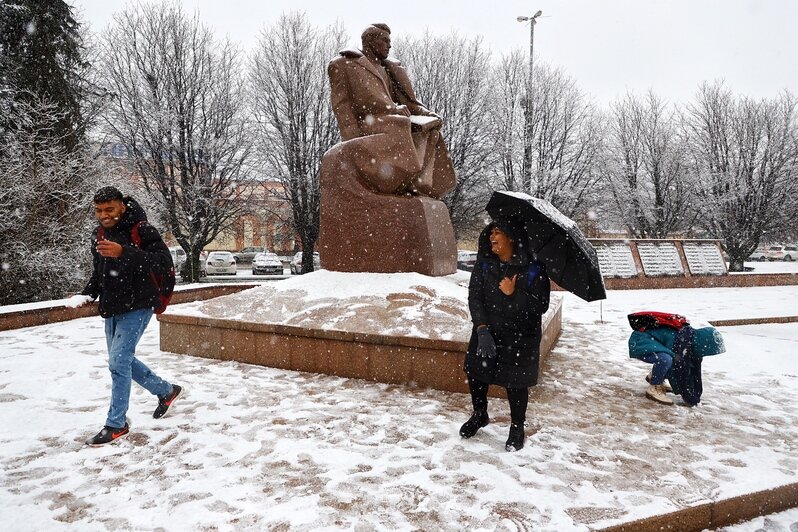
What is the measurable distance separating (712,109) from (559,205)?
9.10 m

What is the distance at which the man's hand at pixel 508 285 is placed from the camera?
3225 millimetres

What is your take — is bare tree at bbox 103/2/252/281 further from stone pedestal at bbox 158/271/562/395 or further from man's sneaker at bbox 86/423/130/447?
man's sneaker at bbox 86/423/130/447

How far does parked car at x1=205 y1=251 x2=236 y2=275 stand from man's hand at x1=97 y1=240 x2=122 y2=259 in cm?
2450

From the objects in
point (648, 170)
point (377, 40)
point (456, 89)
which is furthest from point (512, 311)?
point (648, 170)

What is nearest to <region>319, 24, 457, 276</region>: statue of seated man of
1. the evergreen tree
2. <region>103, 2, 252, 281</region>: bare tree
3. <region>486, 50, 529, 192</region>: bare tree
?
the evergreen tree

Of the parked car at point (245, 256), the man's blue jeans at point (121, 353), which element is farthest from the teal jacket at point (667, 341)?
the parked car at point (245, 256)

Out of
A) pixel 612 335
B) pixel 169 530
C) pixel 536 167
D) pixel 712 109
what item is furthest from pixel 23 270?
pixel 712 109

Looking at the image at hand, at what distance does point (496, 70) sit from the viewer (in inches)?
878

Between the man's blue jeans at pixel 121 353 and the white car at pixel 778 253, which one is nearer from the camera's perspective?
the man's blue jeans at pixel 121 353

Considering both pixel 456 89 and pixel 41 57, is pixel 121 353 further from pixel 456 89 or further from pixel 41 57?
pixel 456 89

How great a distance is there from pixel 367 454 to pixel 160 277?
189cm

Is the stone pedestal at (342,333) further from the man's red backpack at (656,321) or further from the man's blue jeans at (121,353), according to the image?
the man's blue jeans at (121,353)

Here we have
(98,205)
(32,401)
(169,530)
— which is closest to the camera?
(169,530)

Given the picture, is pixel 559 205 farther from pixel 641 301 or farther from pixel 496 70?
pixel 641 301
